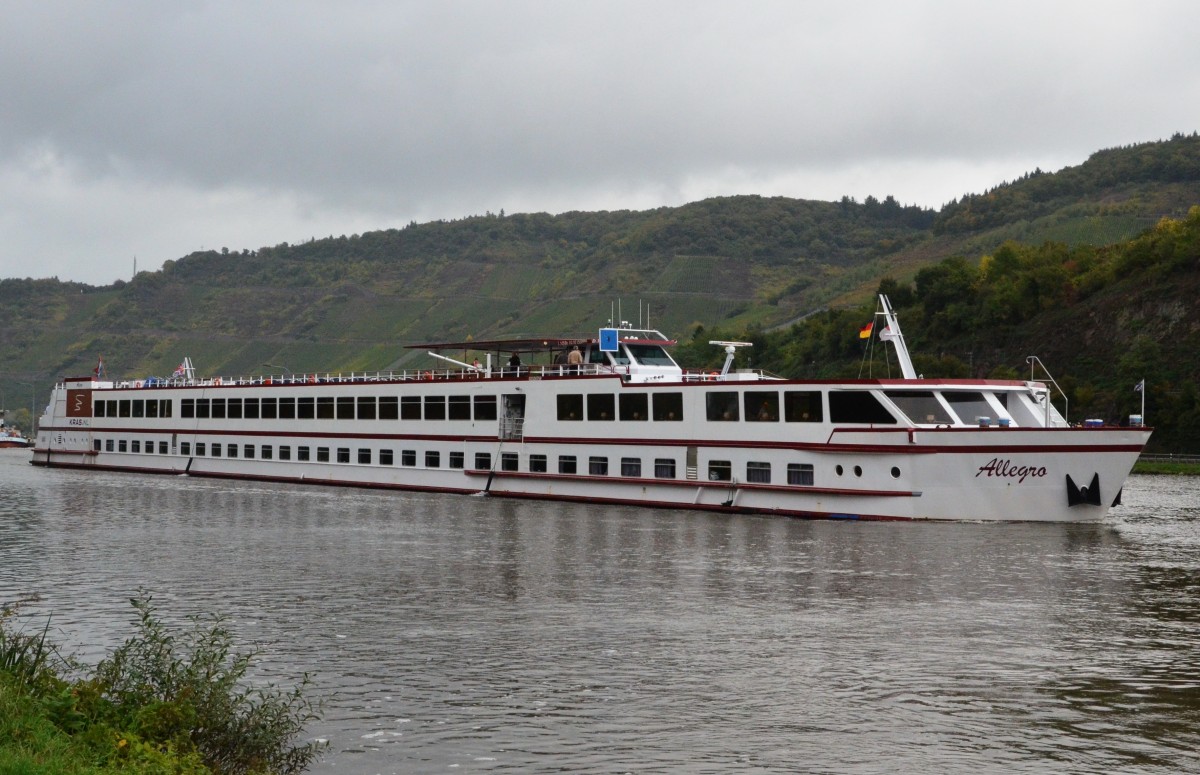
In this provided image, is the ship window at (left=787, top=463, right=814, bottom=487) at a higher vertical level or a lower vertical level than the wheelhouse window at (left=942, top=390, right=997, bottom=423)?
lower

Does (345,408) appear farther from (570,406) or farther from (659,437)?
(659,437)

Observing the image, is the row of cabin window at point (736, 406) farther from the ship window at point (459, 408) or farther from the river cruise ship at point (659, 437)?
the ship window at point (459, 408)

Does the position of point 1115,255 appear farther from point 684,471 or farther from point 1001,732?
point 1001,732

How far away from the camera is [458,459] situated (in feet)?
160

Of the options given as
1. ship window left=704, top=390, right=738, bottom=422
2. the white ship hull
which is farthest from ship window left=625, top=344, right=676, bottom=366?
ship window left=704, top=390, right=738, bottom=422

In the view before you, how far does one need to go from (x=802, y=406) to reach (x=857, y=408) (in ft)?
6.44

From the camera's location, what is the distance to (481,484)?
47562mm

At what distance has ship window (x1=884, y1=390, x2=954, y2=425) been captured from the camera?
34875 mm

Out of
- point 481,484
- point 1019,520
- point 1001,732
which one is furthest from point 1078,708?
point 481,484

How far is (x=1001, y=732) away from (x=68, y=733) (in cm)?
1008

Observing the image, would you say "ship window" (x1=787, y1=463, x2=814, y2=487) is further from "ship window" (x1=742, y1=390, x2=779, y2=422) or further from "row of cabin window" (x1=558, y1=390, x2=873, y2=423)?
"ship window" (x1=742, y1=390, x2=779, y2=422)

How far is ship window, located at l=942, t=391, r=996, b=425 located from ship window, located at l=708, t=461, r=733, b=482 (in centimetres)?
733

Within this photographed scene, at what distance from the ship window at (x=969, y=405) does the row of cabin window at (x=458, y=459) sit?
14.8ft

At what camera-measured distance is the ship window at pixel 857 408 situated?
35.1 m
